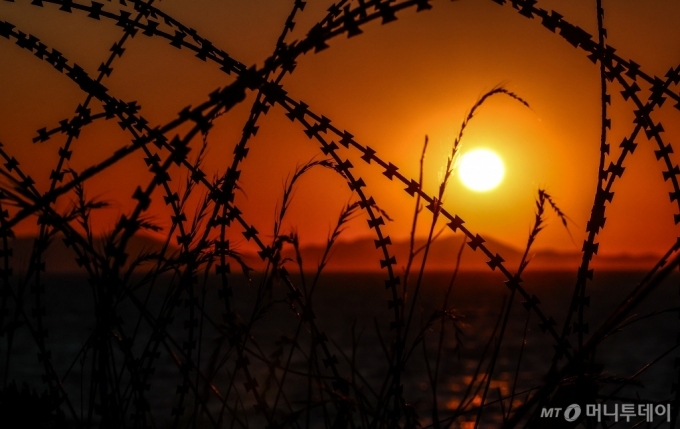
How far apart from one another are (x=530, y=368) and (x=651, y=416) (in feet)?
145

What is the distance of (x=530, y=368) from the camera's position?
4397cm

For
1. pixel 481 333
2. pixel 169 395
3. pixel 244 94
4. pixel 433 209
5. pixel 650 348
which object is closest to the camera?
pixel 244 94

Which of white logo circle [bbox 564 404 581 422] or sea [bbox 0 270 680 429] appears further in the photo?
white logo circle [bbox 564 404 581 422]

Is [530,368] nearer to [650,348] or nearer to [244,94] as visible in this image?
[650,348]

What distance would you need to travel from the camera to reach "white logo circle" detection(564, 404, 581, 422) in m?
1.90

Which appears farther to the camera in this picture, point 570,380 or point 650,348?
point 650,348

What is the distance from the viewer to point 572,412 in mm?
1927

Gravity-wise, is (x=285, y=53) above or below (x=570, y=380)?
above

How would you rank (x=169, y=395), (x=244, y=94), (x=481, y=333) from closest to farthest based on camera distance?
(x=244, y=94), (x=169, y=395), (x=481, y=333)

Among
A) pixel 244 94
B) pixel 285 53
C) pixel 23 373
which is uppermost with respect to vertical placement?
pixel 285 53

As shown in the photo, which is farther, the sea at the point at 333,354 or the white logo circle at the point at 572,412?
the white logo circle at the point at 572,412

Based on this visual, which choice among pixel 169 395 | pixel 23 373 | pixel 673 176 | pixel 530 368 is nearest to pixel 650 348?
pixel 530 368

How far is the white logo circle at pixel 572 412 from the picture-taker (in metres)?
1.90

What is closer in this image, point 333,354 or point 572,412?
point 572,412
